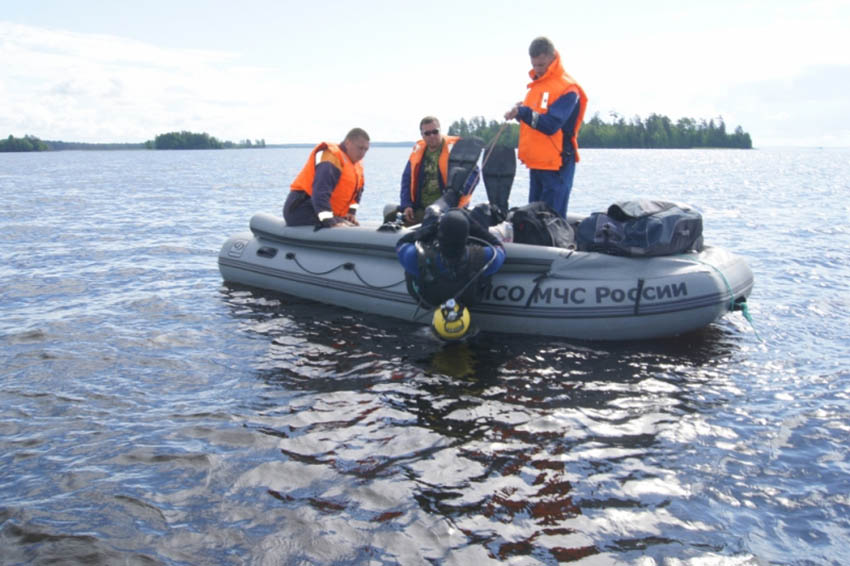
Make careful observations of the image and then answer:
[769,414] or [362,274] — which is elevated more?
[362,274]

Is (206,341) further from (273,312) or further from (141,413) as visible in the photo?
(141,413)

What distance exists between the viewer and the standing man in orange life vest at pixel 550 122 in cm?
646

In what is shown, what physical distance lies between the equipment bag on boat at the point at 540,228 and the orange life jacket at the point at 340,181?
2158mm

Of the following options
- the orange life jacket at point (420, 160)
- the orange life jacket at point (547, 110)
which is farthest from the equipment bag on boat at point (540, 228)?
the orange life jacket at point (420, 160)

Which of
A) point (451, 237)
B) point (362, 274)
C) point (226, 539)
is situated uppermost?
point (451, 237)

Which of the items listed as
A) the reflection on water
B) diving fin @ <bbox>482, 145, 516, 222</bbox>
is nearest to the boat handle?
the reflection on water

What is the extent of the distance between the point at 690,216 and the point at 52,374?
5634 millimetres

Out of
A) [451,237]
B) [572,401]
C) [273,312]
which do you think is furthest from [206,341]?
[572,401]

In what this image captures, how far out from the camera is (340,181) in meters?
7.76

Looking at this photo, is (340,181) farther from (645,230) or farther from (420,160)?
(645,230)

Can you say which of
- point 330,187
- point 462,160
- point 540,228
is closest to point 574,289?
point 540,228

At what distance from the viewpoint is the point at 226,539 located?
330cm

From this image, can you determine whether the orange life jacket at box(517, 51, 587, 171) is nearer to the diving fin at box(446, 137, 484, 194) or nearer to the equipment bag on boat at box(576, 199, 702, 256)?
the diving fin at box(446, 137, 484, 194)

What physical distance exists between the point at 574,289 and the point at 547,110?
1808 mm
